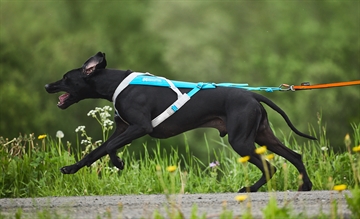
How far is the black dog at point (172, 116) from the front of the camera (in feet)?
23.4

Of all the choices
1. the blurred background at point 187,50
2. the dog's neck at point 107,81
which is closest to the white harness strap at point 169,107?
the dog's neck at point 107,81

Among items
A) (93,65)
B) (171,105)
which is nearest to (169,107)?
(171,105)

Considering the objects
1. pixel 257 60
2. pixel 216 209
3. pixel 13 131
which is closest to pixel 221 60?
pixel 257 60

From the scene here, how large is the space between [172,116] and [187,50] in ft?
74.0

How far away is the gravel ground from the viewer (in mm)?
5152

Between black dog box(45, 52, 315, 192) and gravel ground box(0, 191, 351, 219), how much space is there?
651 mm

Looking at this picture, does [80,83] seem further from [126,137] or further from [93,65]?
[126,137]

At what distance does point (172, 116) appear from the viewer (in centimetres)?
728

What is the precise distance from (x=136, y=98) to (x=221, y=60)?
2285 centimetres

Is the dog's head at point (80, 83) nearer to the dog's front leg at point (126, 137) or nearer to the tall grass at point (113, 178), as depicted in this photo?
the dog's front leg at point (126, 137)

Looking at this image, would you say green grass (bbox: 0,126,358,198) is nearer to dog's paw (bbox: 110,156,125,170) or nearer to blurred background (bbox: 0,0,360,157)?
dog's paw (bbox: 110,156,125,170)

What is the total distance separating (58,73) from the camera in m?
27.1

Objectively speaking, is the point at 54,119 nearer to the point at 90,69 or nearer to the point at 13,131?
the point at 13,131

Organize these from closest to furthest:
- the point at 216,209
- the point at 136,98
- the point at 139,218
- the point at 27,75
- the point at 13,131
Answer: the point at 139,218 → the point at 216,209 → the point at 136,98 → the point at 13,131 → the point at 27,75
